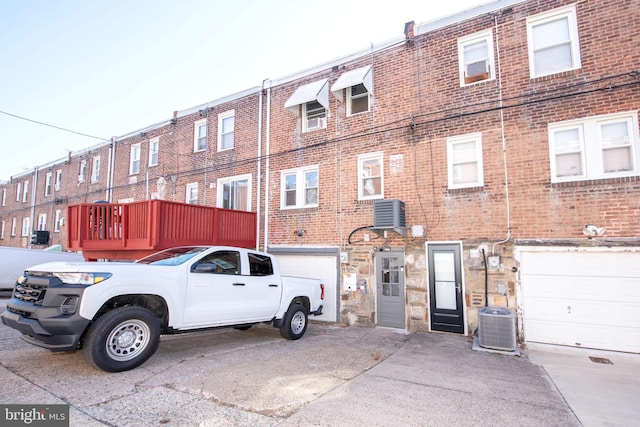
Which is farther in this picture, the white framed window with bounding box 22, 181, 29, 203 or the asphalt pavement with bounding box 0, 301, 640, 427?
the white framed window with bounding box 22, 181, 29, 203

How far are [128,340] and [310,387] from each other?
2637mm

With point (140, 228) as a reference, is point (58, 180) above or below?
above

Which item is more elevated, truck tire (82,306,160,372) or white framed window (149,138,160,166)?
white framed window (149,138,160,166)

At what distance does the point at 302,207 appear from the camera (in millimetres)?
11258

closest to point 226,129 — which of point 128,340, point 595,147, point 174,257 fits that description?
point 174,257

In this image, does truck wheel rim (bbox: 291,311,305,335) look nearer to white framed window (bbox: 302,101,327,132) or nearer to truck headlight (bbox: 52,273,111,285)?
truck headlight (bbox: 52,273,111,285)

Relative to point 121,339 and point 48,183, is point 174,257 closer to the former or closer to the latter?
point 121,339

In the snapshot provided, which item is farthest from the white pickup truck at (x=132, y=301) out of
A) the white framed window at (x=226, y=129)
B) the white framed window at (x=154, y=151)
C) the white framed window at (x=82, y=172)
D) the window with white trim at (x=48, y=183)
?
the window with white trim at (x=48, y=183)

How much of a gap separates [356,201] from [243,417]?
7097 millimetres

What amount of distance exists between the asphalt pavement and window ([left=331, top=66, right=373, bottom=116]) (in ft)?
22.8

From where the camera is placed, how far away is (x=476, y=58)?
29.8 feet

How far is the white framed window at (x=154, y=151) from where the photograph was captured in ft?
51.9

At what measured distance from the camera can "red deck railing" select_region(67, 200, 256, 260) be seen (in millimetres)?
9305

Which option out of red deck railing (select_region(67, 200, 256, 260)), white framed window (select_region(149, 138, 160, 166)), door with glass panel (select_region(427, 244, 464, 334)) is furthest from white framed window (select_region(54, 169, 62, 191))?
door with glass panel (select_region(427, 244, 464, 334))
